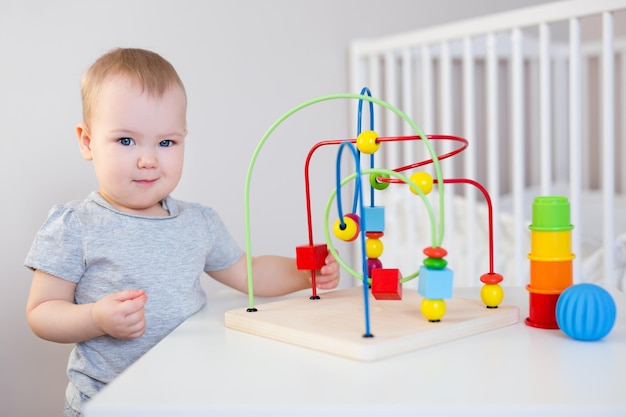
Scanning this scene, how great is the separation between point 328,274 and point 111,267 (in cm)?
29

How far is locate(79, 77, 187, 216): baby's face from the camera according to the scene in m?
0.97

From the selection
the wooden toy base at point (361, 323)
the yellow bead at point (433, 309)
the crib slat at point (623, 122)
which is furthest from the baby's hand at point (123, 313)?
the crib slat at point (623, 122)

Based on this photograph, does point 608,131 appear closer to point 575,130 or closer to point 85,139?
point 575,130

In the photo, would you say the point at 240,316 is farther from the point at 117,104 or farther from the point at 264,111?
the point at 264,111

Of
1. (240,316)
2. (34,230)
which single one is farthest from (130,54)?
(34,230)

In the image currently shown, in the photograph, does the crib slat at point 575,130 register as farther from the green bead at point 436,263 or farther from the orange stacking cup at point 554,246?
the green bead at point 436,263

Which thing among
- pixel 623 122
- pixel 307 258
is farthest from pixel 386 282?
pixel 623 122

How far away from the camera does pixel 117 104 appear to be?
0.97 m

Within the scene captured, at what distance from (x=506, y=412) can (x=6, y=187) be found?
110 cm

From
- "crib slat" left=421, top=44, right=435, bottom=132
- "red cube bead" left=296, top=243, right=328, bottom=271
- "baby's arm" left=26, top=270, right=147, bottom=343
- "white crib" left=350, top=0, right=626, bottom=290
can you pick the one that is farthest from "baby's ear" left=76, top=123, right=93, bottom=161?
"crib slat" left=421, top=44, right=435, bottom=132

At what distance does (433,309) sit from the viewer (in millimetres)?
780

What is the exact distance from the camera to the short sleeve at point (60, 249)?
0.93 metres

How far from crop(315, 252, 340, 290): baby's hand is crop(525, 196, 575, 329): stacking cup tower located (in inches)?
11.2

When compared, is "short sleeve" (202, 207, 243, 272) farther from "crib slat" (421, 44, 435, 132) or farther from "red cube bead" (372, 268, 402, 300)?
"crib slat" (421, 44, 435, 132)
